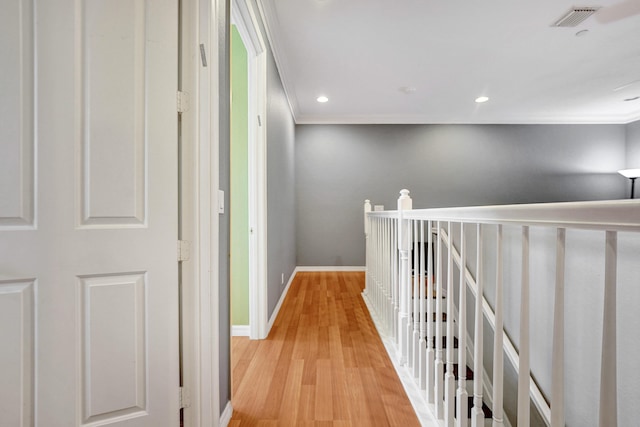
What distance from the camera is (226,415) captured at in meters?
1.33

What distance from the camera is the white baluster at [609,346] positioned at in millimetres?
542

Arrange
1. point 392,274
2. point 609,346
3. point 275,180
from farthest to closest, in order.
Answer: point 275,180 < point 392,274 < point 609,346

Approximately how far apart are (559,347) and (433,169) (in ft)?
15.5

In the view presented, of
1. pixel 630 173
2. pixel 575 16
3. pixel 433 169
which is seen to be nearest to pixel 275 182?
pixel 575 16

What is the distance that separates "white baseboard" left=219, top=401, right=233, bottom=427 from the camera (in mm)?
1285

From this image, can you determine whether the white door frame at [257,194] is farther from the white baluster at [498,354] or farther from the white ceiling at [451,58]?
the white baluster at [498,354]

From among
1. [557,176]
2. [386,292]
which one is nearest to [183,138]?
[386,292]

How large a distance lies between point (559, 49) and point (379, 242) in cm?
282

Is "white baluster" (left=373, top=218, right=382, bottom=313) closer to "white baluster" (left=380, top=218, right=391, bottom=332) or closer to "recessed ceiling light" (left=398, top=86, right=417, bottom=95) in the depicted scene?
"white baluster" (left=380, top=218, right=391, bottom=332)

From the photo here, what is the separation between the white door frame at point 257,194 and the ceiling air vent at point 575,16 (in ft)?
8.64

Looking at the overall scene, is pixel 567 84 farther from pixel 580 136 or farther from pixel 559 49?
pixel 580 136

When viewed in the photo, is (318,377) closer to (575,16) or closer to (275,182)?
(275,182)

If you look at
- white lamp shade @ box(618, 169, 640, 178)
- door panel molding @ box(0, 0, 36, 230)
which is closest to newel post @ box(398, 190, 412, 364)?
door panel molding @ box(0, 0, 36, 230)

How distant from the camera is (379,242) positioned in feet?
9.08
